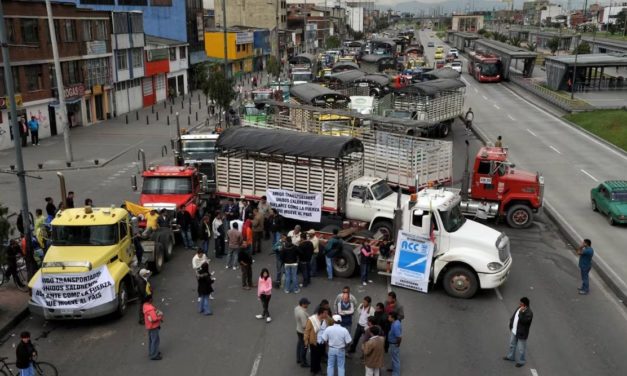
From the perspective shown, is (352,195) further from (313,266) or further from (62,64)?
(62,64)

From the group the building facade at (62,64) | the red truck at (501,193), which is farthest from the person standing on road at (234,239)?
the building facade at (62,64)

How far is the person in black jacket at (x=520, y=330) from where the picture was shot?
11820mm

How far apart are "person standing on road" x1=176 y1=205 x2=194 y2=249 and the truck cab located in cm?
372

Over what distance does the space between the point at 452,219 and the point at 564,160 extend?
64.2ft

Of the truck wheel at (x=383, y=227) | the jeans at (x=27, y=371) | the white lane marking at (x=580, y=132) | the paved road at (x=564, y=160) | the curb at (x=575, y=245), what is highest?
the jeans at (x=27, y=371)

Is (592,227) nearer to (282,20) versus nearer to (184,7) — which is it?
(184,7)

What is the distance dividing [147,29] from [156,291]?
59.8 metres

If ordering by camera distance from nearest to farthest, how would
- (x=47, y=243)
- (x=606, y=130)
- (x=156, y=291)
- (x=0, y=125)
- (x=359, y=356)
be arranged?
(x=359, y=356)
(x=156, y=291)
(x=47, y=243)
(x=0, y=125)
(x=606, y=130)

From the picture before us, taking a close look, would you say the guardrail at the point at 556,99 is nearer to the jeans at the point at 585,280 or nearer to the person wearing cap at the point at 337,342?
the jeans at the point at 585,280

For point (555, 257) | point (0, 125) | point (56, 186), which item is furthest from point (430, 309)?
point (0, 125)

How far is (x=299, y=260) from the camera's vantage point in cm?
1638

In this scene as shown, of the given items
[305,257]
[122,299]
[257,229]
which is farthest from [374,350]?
[257,229]

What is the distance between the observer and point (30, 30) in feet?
126

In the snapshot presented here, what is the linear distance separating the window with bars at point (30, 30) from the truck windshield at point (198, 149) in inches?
739
